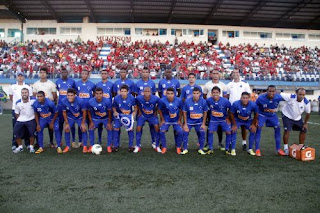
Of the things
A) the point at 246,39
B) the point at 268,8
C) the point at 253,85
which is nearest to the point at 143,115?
the point at 253,85

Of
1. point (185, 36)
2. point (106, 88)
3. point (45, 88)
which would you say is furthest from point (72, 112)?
point (185, 36)

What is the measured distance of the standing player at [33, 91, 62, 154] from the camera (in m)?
6.58

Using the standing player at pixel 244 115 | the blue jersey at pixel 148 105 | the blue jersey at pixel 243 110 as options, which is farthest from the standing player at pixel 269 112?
the blue jersey at pixel 148 105

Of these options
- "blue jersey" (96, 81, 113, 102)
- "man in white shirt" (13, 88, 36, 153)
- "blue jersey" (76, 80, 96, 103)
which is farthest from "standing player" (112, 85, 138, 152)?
"man in white shirt" (13, 88, 36, 153)

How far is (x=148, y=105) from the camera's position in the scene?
6.64 metres

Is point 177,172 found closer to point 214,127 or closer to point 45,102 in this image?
point 214,127

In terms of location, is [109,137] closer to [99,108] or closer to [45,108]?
[99,108]

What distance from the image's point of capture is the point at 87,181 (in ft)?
14.8

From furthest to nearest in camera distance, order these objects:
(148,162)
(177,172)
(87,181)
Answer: (148,162)
(177,172)
(87,181)

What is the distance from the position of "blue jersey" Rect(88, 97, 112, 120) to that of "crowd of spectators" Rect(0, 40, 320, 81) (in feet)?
41.3

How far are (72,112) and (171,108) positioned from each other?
8.18 ft

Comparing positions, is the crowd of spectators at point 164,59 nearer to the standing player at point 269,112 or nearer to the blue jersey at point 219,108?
the blue jersey at point 219,108

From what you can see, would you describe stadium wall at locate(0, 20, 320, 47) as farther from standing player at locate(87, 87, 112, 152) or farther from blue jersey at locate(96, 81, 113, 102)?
standing player at locate(87, 87, 112, 152)

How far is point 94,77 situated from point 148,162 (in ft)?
54.0
